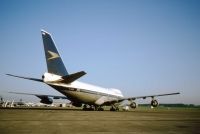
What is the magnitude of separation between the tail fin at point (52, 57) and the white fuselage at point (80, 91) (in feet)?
2.79

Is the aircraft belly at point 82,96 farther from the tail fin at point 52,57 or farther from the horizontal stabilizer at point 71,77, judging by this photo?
the tail fin at point 52,57

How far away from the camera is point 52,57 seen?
31.2m

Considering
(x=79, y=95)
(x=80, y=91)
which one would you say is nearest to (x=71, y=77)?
(x=80, y=91)

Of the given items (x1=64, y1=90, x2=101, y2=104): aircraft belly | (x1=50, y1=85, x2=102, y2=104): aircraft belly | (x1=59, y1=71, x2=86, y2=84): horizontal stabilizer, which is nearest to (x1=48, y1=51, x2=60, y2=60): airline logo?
(x1=59, y1=71, x2=86, y2=84): horizontal stabilizer

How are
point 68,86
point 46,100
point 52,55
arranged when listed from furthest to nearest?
1. point 46,100
2. point 68,86
3. point 52,55

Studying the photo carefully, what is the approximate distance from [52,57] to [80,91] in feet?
26.1

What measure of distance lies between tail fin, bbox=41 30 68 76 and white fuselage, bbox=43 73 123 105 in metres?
0.85

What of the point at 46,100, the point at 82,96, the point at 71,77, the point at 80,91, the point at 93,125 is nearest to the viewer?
the point at 93,125

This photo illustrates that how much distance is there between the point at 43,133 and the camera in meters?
9.60

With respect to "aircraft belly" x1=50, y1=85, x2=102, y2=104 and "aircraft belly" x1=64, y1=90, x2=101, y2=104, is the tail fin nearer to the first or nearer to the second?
"aircraft belly" x1=50, y1=85, x2=102, y2=104

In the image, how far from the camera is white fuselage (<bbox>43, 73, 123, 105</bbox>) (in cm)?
3172

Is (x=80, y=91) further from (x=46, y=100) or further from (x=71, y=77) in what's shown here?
(x=46, y=100)

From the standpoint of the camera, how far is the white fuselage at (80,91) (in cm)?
3172

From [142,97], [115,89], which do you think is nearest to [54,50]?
[142,97]
